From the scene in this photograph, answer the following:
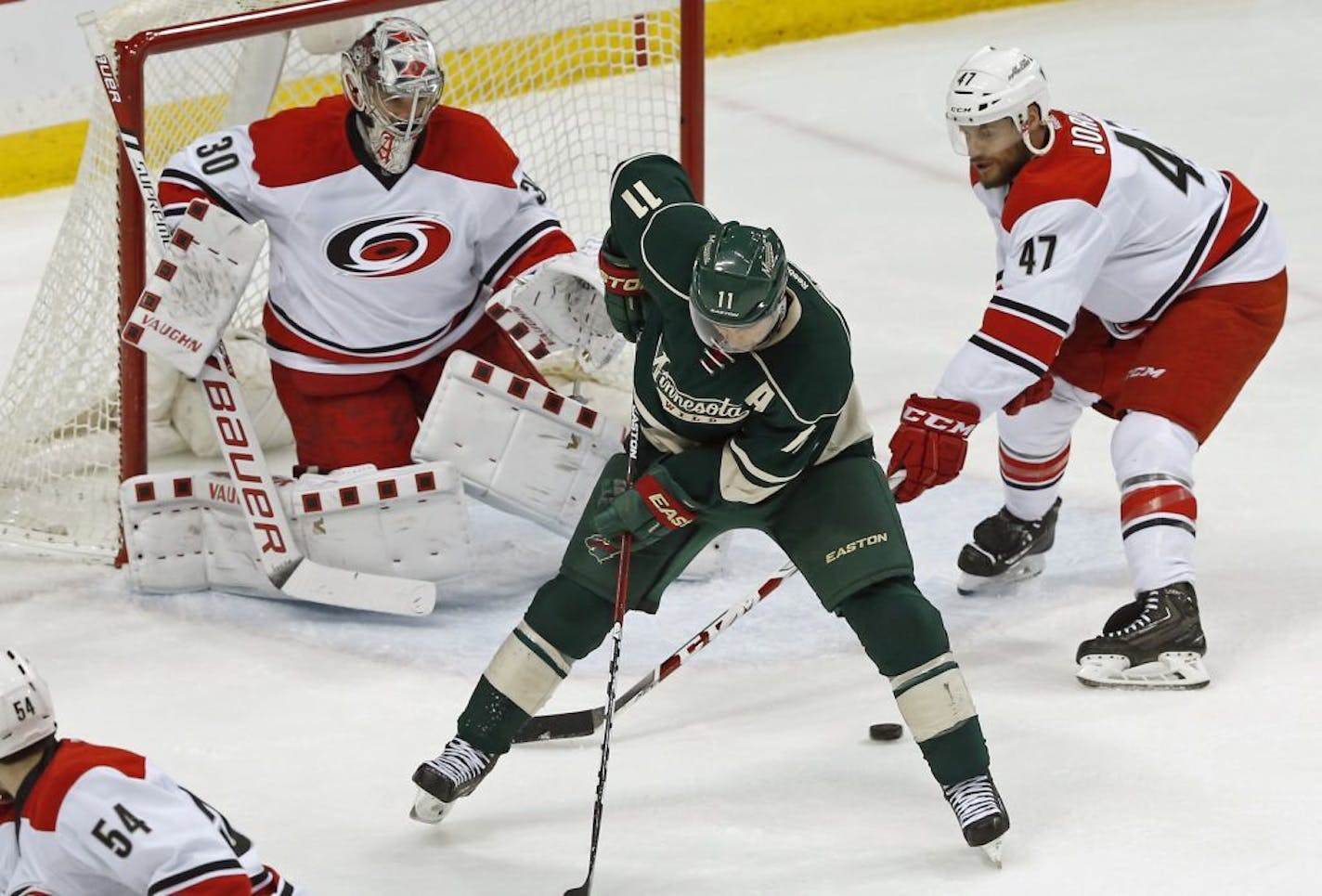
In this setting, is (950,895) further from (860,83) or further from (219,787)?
(860,83)

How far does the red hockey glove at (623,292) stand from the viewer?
3311 mm

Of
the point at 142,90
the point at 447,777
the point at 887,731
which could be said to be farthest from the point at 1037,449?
the point at 142,90

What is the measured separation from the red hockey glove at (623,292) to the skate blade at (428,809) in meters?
0.73

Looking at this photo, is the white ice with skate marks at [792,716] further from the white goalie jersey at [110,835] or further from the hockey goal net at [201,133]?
the white goalie jersey at [110,835]

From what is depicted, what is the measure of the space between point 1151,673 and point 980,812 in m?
0.69

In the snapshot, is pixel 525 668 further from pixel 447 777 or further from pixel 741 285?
pixel 741 285

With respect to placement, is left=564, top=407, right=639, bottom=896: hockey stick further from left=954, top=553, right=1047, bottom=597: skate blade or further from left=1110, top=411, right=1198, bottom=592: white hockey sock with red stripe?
left=954, top=553, right=1047, bottom=597: skate blade

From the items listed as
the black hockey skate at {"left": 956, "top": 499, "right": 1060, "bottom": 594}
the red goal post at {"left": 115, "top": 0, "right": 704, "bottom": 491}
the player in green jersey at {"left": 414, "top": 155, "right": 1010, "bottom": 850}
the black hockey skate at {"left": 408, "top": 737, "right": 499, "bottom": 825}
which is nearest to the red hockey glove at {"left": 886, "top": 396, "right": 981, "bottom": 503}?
the player in green jersey at {"left": 414, "top": 155, "right": 1010, "bottom": 850}

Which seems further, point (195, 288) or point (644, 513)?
point (195, 288)

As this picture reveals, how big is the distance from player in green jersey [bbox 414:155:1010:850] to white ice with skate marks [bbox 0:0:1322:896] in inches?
5.5

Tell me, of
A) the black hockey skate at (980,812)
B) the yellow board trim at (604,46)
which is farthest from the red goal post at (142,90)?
the black hockey skate at (980,812)

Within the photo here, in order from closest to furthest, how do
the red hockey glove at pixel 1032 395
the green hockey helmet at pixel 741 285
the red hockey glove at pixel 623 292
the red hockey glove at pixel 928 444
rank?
the green hockey helmet at pixel 741 285
the red hockey glove at pixel 623 292
the red hockey glove at pixel 928 444
the red hockey glove at pixel 1032 395

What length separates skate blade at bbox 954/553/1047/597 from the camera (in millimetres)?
4105

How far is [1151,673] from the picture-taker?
11.9ft
